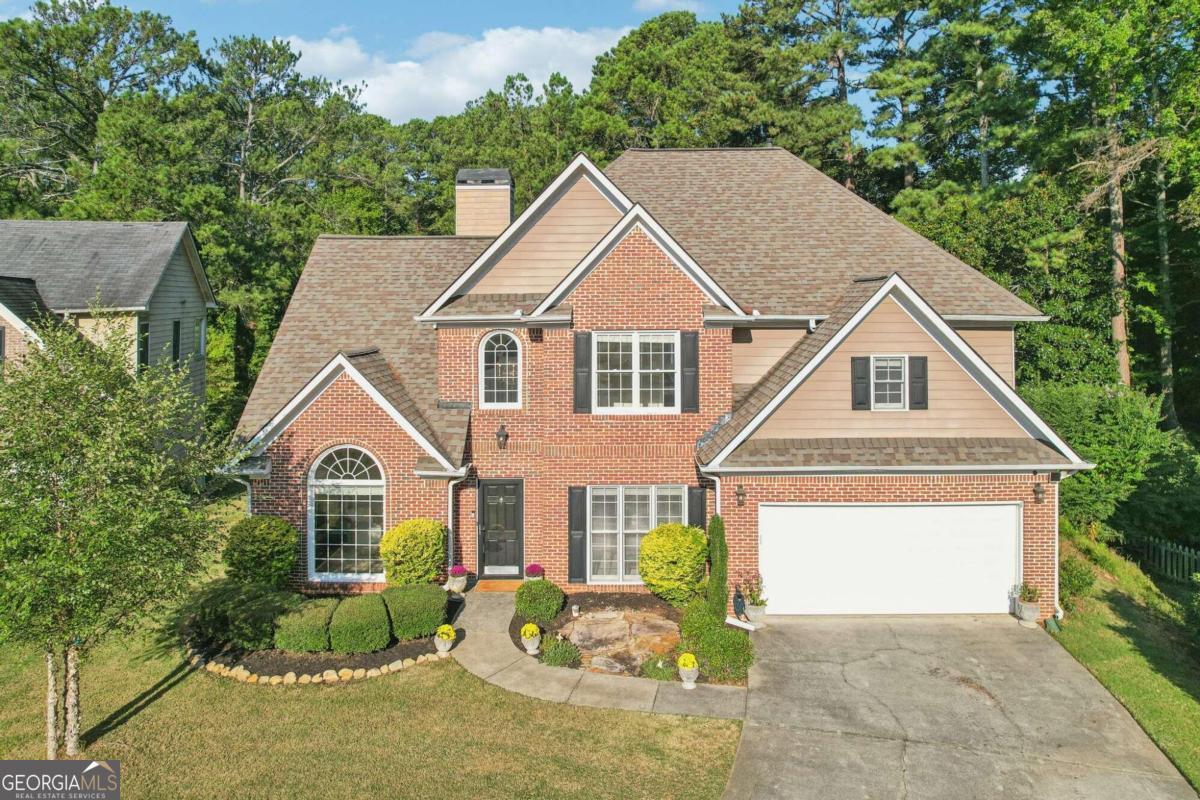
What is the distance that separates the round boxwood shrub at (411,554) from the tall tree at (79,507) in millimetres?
5275

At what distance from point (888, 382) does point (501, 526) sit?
867 cm

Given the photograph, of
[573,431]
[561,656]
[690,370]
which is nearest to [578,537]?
[573,431]

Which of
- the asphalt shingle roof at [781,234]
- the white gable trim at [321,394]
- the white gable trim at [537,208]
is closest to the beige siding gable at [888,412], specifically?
the asphalt shingle roof at [781,234]

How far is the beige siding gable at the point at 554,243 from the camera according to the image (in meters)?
17.0

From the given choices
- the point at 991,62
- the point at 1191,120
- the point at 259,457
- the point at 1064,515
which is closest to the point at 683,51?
the point at 991,62

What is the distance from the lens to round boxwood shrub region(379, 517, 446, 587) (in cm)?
1506

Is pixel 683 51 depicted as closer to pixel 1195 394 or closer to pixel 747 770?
pixel 1195 394

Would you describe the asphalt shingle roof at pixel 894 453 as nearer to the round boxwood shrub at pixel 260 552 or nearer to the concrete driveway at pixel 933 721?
the concrete driveway at pixel 933 721

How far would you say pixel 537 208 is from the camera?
16.8 meters

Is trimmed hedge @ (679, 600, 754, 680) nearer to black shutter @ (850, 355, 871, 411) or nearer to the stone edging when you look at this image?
the stone edging

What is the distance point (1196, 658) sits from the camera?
13219mm

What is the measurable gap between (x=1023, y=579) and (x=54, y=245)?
29.7 metres

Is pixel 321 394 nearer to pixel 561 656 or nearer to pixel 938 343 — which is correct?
pixel 561 656

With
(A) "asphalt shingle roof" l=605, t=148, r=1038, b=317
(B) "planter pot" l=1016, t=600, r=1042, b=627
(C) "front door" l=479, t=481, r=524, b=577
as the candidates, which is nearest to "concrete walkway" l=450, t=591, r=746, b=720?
(C) "front door" l=479, t=481, r=524, b=577
